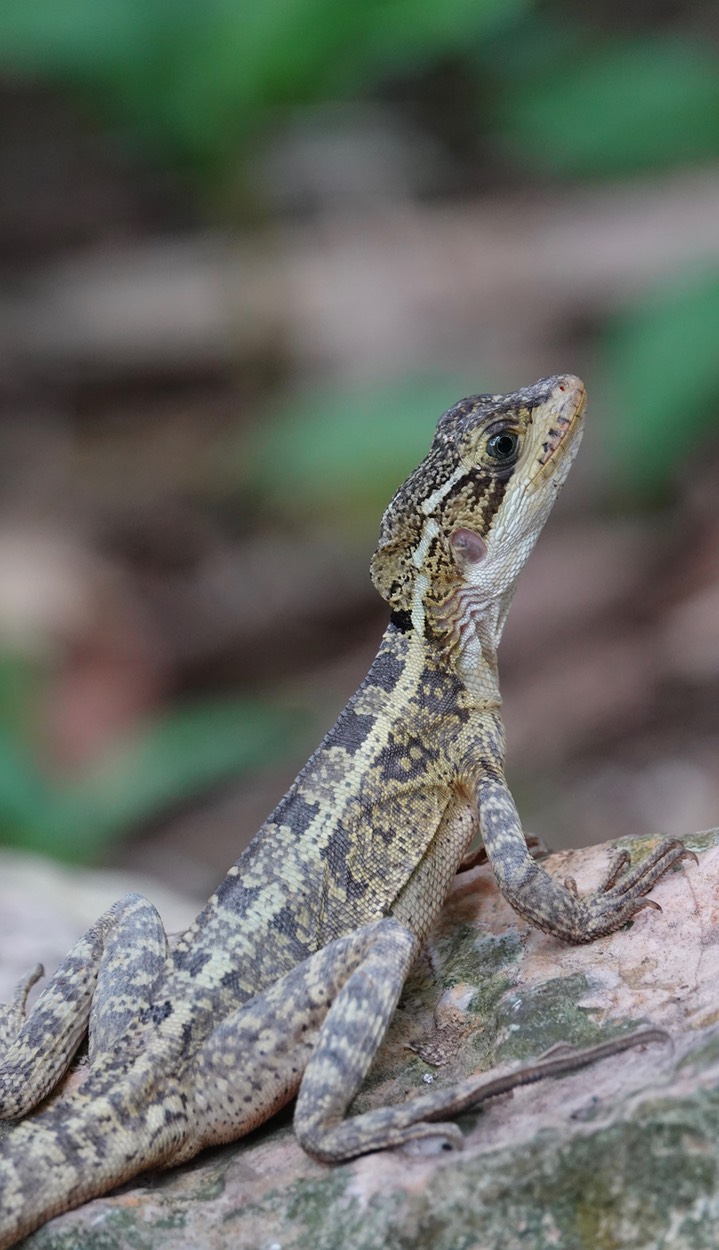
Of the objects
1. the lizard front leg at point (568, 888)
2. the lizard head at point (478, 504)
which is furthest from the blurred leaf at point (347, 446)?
the lizard front leg at point (568, 888)

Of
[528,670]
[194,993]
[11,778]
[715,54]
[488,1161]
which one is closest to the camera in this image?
[488,1161]

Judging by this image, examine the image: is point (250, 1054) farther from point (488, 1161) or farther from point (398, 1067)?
point (488, 1161)

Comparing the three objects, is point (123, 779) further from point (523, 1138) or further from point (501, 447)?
point (523, 1138)

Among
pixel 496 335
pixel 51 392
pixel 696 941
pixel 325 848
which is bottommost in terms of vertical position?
pixel 696 941

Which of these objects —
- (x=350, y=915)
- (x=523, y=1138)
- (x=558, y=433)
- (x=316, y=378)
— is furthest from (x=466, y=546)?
(x=316, y=378)

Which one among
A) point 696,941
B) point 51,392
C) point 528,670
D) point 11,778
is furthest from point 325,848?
point 51,392

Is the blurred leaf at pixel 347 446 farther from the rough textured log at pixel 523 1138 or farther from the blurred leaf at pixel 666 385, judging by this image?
the rough textured log at pixel 523 1138
